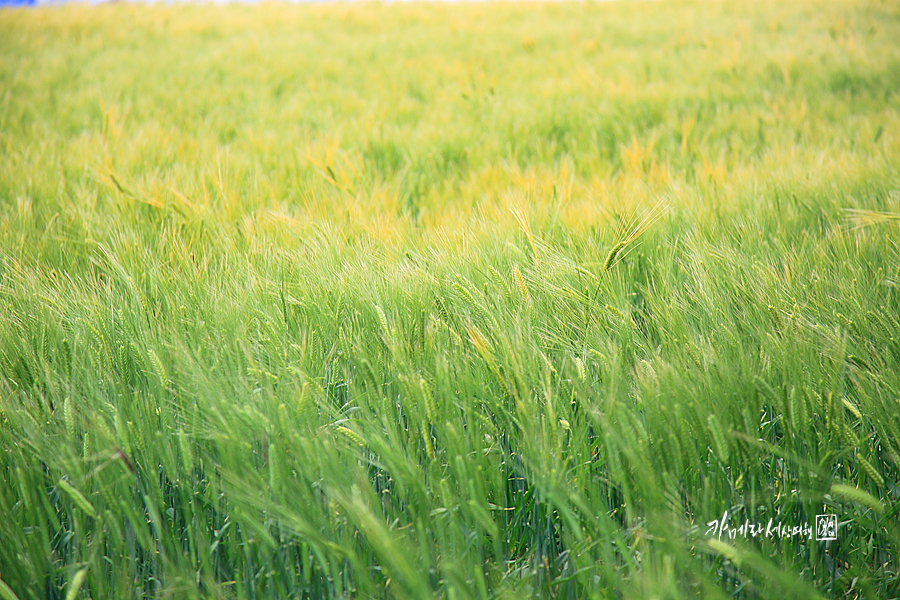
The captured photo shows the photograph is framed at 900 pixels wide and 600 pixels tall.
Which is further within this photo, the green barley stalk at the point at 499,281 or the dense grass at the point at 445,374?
the green barley stalk at the point at 499,281

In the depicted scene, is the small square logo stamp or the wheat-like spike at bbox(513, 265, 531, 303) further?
the wheat-like spike at bbox(513, 265, 531, 303)

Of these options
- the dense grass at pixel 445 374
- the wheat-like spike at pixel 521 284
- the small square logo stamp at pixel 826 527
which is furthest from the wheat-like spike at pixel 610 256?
the small square logo stamp at pixel 826 527

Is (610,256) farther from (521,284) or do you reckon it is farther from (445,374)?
(445,374)

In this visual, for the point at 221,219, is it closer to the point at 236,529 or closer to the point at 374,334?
the point at 374,334

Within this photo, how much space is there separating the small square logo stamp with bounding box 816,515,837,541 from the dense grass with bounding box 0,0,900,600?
0.02 metres

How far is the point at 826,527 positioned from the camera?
0.75m

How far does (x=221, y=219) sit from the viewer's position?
5.51 ft

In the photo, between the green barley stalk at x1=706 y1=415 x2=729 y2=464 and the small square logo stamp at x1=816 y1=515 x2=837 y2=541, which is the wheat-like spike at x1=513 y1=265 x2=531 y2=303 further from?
the small square logo stamp at x1=816 y1=515 x2=837 y2=541

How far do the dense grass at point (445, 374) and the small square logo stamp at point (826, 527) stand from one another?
17 millimetres

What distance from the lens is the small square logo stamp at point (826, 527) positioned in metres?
0.74

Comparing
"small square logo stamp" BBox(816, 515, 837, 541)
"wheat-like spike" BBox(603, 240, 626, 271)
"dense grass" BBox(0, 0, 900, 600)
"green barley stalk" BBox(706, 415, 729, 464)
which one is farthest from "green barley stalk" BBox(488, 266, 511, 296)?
"small square logo stamp" BBox(816, 515, 837, 541)

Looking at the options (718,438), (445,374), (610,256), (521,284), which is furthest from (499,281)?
(718,438)

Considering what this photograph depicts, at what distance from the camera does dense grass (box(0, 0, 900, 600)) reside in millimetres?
702

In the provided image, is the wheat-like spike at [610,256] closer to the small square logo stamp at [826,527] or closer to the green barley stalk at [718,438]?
the green barley stalk at [718,438]
